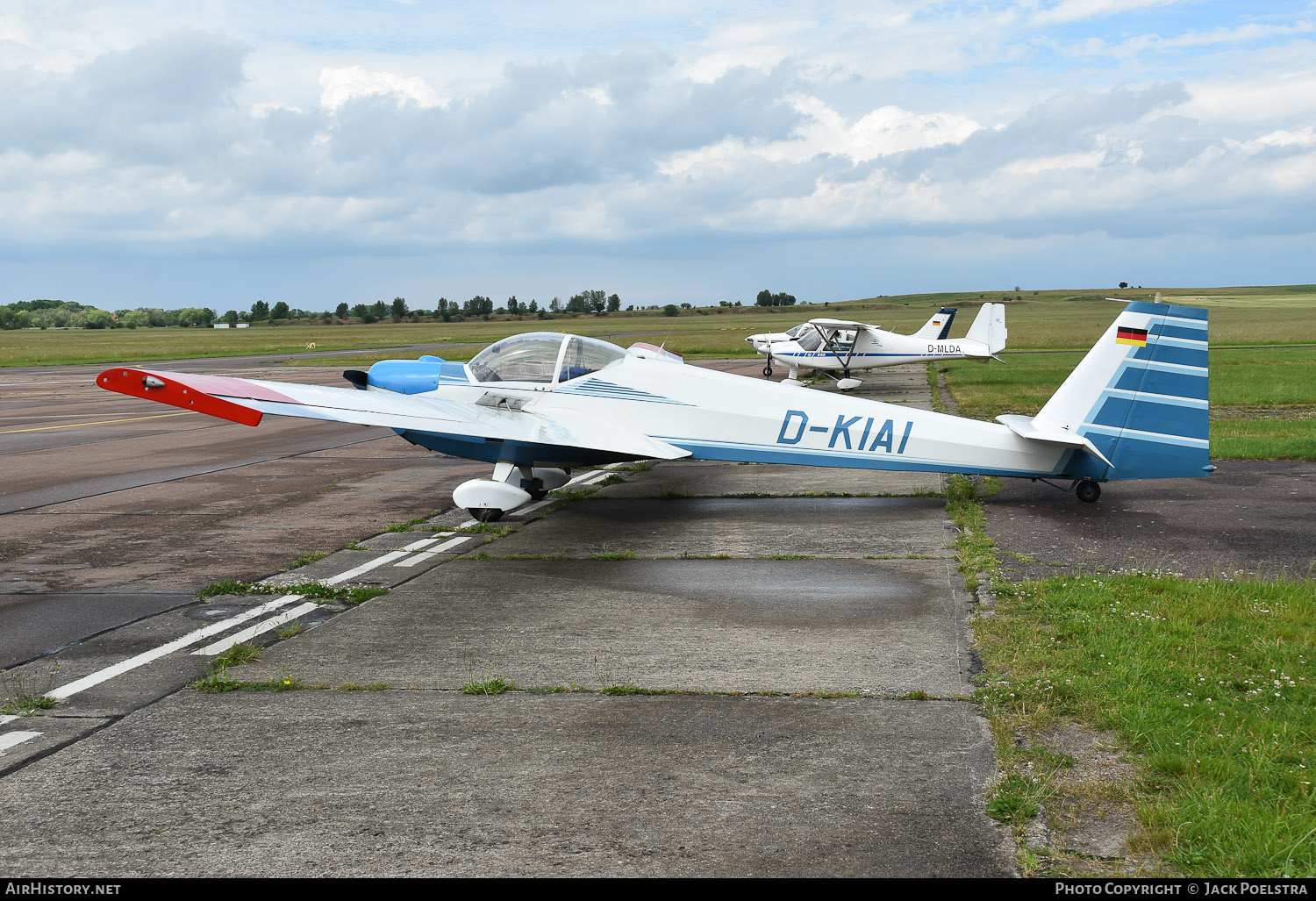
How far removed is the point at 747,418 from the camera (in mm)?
10406

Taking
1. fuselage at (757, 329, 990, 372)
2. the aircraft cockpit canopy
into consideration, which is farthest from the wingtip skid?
fuselage at (757, 329, 990, 372)

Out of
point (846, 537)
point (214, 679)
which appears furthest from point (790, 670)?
point (846, 537)

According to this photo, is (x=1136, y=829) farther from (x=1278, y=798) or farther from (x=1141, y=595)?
(x=1141, y=595)

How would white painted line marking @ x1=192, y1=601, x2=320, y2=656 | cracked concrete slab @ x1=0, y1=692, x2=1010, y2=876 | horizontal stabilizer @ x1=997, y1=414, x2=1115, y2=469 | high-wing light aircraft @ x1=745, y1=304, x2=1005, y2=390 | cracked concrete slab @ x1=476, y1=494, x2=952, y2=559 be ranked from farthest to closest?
1. high-wing light aircraft @ x1=745, y1=304, x2=1005, y2=390
2. horizontal stabilizer @ x1=997, y1=414, x2=1115, y2=469
3. cracked concrete slab @ x1=476, y1=494, x2=952, y2=559
4. white painted line marking @ x1=192, y1=601, x2=320, y2=656
5. cracked concrete slab @ x1=0, y1=692, x2=1010, y2=876

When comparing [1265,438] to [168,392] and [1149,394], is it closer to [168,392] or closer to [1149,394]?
[1149,394]

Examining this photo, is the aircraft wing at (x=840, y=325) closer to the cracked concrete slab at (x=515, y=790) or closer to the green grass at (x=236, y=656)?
the green grass at (x=236, y=656)

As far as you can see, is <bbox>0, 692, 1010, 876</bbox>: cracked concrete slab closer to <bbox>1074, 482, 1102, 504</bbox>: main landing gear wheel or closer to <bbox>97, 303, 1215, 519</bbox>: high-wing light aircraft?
<bbox>97, 303, 1215, 519</bbox>: high-wing light aircraft

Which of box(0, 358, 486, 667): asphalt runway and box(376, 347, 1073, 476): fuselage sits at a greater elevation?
box(376, 347, 1073, 476): fuselage

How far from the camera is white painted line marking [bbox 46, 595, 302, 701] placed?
217 inches

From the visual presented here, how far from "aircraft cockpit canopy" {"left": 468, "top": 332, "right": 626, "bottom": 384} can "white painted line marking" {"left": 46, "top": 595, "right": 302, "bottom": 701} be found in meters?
4.28

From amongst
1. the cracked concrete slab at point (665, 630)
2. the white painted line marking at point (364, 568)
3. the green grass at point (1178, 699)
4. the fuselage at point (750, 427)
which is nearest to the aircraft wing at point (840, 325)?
the fuselage at point (750, 427)

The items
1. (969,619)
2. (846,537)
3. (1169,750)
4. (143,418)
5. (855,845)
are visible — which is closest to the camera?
(855,845)

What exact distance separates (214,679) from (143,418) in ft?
67.2

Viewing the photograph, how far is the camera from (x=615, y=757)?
449 centimetres
